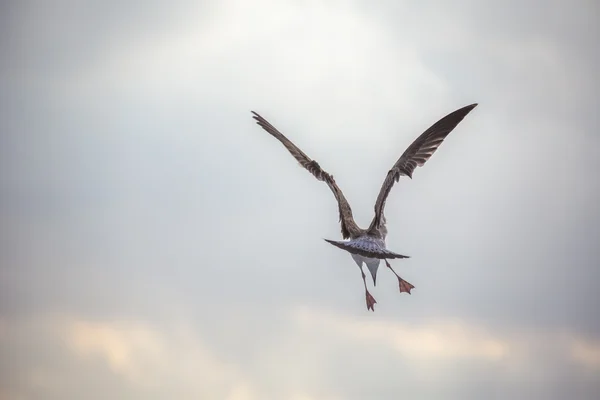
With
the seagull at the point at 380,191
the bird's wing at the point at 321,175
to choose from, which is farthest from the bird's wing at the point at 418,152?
the bird's wing at the point at 321,175

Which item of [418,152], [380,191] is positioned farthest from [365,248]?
[418,152]

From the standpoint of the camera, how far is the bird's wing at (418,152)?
46.3 meters

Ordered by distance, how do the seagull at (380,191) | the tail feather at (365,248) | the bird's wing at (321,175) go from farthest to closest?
1. the bird's wing at (321,175)
2. the seagull at (380,191)
3. the tail feather at (365,248)

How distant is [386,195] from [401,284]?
6.34m

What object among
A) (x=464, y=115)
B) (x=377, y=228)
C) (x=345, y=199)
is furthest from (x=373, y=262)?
(x=464, y=115)

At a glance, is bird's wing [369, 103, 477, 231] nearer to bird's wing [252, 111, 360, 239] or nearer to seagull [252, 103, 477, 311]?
seagull [252, 103, 477, 311]

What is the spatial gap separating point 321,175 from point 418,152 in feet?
17.3

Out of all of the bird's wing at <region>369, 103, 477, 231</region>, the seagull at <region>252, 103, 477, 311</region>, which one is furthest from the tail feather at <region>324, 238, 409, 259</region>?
the bird's wing at <region>369, 103, 477, 231</region>

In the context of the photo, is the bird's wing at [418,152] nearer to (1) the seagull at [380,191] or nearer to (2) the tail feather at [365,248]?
(1) the seagull at [380,191]

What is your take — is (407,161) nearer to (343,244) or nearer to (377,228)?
(377,228)

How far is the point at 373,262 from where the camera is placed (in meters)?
45.1

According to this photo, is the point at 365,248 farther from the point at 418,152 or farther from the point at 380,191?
the point at 418,152

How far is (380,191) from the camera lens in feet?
151

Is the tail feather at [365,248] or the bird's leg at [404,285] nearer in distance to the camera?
the tail feather at [365,248]
